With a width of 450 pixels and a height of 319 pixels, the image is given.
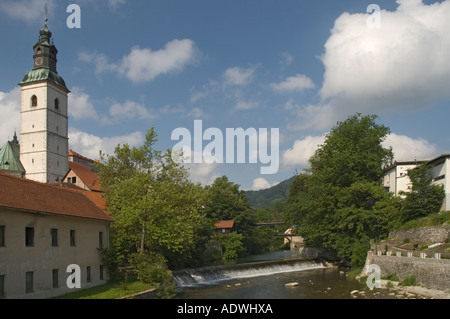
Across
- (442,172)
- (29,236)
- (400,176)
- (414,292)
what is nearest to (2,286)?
(29,236)

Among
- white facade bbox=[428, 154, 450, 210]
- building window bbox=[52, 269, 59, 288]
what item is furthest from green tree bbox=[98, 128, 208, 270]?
white facade bbox=[428, 154, 450, 210]

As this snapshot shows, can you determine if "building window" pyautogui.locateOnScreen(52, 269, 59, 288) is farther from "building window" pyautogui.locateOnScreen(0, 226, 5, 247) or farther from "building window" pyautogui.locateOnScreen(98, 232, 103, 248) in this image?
"building window" pyautogui.locateOnScreen(98, 232, 103, 248)

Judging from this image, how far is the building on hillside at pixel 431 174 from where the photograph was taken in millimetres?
42094

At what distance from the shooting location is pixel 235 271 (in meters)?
41.6

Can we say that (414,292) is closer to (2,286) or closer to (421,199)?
(421,199)

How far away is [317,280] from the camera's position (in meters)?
38.0

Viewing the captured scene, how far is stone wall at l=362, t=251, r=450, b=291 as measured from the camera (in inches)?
981

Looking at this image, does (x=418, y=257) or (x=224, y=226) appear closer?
(x=418, y=257)

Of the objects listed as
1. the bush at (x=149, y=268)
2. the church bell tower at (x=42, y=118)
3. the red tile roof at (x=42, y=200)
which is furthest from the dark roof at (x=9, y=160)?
the bush at (x=149, y=268)

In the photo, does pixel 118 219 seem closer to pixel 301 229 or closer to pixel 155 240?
pixel 155 240

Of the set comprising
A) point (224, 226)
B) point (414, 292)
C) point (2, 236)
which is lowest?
point (224, 226)

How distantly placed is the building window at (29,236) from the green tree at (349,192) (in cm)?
3059

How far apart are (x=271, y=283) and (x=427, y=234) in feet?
47.3

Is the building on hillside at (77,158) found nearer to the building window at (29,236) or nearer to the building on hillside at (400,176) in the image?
the building on hillside at (400,176)
